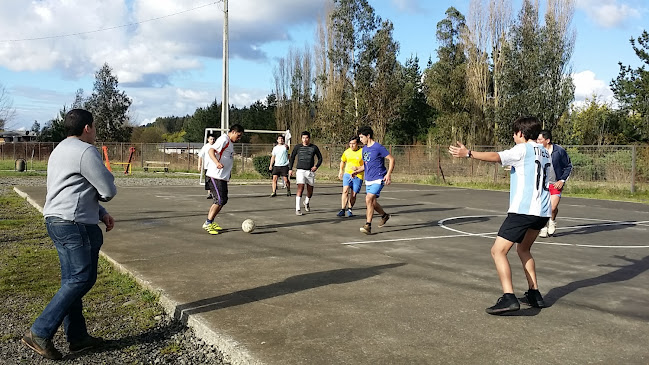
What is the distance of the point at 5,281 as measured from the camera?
20.2 feet

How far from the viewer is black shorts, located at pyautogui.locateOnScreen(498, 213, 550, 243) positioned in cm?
516

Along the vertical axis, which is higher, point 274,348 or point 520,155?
point 520,155

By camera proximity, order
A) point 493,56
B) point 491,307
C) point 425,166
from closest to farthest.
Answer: point 491,307 < point 425,166 < point 493,56

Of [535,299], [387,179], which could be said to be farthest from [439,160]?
[535,299]

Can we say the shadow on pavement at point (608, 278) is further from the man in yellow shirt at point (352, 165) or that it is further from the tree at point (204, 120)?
the tree at point (204, 120)

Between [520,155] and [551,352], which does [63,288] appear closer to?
[551,352]

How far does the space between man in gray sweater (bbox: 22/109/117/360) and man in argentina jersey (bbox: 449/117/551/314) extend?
3359 mm

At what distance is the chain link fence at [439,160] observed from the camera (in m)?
22.3

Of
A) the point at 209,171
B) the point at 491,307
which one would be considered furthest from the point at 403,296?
the point at 209,171

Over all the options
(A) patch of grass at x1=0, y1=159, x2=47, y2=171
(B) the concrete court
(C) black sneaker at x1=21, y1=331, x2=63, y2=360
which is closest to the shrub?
(A) patch of grass at x1=0, y1=159, x2=47, y2=171

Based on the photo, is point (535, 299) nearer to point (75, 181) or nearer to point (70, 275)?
point (70, 275)

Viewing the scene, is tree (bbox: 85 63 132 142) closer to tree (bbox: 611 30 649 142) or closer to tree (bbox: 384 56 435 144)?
tree (bbox: 384 56 435 144)

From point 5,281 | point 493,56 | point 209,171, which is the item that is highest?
point 493,56

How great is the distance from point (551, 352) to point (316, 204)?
37.7 feet
